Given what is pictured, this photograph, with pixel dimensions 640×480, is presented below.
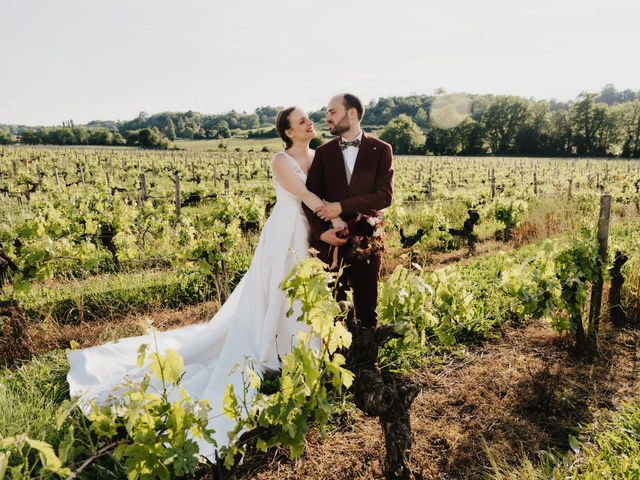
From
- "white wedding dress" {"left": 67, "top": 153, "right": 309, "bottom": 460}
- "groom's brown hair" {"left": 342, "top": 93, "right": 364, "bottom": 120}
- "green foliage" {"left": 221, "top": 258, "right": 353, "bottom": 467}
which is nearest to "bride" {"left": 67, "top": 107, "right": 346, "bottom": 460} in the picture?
"white wedding dress" {"left": 67, "top": 153, "right": 309, "bottom": 460}

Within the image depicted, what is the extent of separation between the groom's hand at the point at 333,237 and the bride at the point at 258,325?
0.06 metres

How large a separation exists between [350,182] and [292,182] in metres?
0.48

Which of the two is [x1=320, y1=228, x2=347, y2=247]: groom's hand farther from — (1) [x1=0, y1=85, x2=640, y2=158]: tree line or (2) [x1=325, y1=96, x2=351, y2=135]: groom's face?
(1) [x1=0, y1=85, x2=640, y2=158]: tree line

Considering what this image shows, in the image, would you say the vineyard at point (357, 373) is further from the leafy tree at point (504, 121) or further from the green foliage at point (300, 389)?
the leafy tree at point (504, 121)

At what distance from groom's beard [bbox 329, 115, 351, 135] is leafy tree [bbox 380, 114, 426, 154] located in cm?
6900

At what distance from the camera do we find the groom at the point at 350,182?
10.8 feet

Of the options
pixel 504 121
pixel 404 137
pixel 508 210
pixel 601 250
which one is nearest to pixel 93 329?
pixel 601 250

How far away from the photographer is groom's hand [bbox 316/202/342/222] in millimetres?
3238

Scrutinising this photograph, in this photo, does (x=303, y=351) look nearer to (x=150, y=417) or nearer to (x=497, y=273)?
(x=150, y=417)

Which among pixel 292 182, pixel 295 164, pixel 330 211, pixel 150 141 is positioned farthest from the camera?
pixel 150 141

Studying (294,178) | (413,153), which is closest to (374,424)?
(294,178)

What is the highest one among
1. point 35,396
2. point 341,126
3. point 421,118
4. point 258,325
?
point 421,118

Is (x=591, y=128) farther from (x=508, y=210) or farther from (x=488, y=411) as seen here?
(x=488, y=411)

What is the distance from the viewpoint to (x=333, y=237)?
3.30 meters
